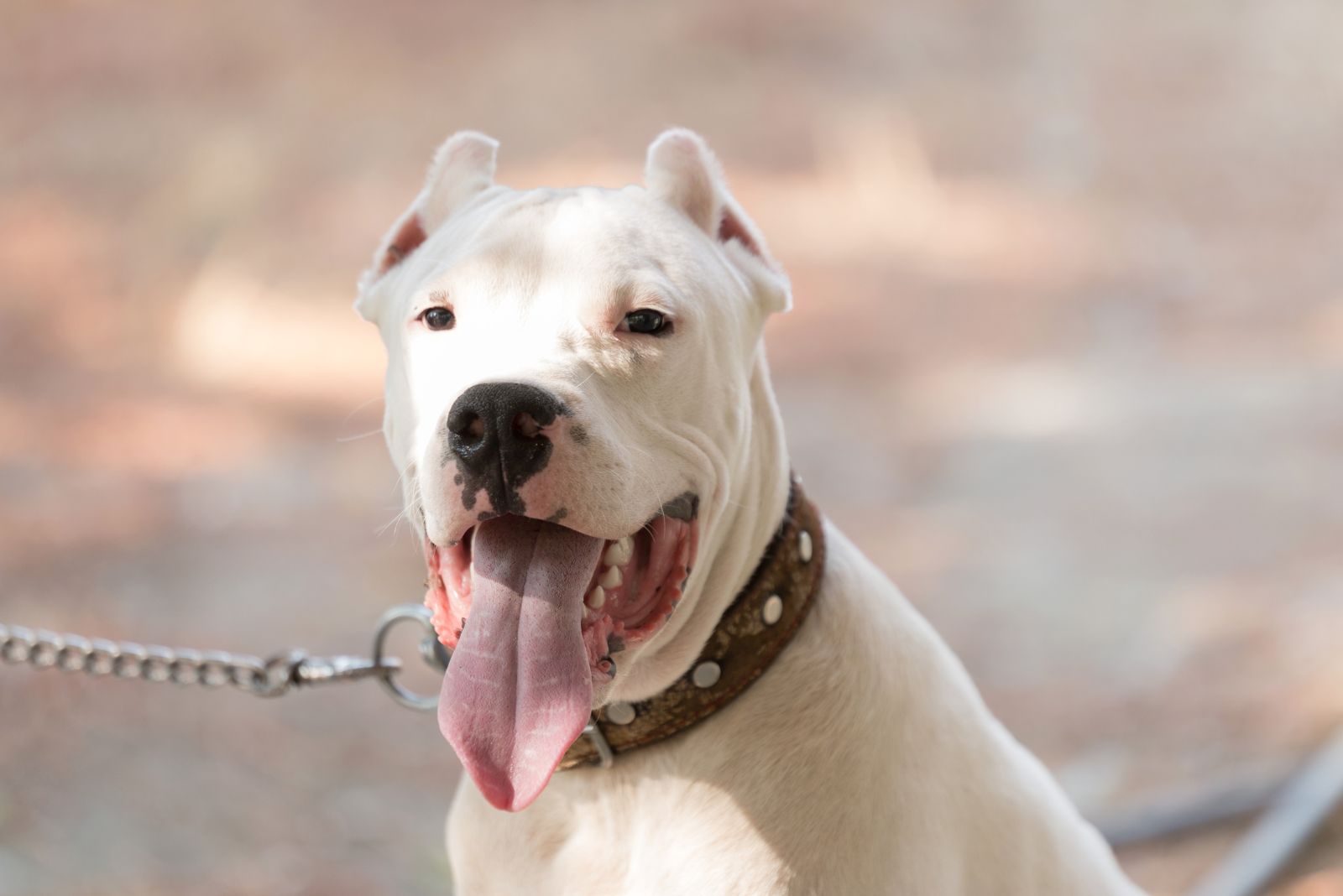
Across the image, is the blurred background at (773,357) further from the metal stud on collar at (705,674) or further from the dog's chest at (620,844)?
the metal stud on collar at (705,674)

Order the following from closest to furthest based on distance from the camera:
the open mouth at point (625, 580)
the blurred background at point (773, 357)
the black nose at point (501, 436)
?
the black nose at point (501, 436) < the open mouth at point (625, 580) < the blurred background at point (773, 357)

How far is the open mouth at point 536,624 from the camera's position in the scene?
61.1 inches

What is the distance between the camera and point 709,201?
1.82m

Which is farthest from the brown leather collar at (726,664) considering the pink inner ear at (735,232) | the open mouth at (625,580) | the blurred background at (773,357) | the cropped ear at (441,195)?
the blurred background at (773,357)

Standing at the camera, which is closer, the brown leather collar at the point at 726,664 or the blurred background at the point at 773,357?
the brown leather collar at the point at 726,664

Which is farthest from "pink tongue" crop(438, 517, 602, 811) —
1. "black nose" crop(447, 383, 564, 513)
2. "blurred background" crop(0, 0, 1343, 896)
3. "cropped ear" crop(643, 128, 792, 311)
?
"blurred background" crop(0, 0, 1343, 896)

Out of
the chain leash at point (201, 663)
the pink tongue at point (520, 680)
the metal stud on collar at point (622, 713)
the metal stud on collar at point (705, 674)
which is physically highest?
the pink tongue at point (520, 680)

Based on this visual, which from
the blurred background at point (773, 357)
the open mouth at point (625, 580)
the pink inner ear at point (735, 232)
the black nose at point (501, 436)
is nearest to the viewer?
the black nose at point (501, 436)

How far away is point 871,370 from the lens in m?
9.43

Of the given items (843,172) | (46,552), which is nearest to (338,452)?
(46,552)

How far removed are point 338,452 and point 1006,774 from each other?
6.51m

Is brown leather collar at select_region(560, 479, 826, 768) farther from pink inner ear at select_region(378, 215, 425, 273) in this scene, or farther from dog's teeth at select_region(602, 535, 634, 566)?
pink inner ear at select_region(378, 215, 425, 273)

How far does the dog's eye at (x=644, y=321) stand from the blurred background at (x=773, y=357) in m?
2.87

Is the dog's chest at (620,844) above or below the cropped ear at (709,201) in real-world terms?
below
